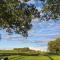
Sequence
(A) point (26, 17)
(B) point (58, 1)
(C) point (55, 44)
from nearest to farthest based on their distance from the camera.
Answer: (C) point (55, 44), (B) point (58, 1), (A) point (26, 17)

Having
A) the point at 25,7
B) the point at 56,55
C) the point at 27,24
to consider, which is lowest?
the point at 56,55

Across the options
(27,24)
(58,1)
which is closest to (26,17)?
(27,24)

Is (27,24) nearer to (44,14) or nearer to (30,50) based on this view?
(44,14)

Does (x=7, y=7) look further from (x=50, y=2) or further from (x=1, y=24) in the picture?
(x=50, y=2)

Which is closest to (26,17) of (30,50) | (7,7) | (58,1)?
(7,7)

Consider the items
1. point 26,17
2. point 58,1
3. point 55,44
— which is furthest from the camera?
point 26,17

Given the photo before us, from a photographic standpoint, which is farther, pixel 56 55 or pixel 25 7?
pixel 25 7

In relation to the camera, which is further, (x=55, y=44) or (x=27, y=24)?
(x=27, y=24)

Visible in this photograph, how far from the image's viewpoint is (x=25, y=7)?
868 cm

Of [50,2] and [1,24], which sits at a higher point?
[50,2]

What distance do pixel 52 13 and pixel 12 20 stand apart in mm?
1747

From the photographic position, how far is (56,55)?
7047mm

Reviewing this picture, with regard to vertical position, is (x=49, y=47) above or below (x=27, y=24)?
below

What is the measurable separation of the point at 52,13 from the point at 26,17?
111cm
